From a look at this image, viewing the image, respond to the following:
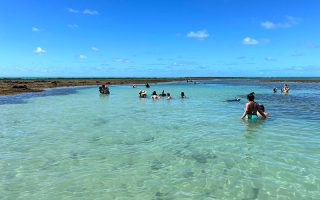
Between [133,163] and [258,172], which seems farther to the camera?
[133,163]

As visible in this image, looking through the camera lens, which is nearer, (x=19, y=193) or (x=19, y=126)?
(x=19, y=193)

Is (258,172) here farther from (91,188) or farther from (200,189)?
(91,188)

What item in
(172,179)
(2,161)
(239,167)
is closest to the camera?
(172,179)

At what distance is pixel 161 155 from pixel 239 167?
3.29 meters

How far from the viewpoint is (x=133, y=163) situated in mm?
12820

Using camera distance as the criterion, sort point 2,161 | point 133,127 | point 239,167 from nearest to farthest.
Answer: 1. point 239,167
2. point 2,161
3. point 133,127

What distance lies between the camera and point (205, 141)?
54.4 feet

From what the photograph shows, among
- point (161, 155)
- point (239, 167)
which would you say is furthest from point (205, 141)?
point (239, 167)

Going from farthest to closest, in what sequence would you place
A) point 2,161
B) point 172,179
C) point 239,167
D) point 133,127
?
point 133,127 < point 2,161 < point 239,167 < point 172,179

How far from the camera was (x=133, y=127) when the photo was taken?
21016mm

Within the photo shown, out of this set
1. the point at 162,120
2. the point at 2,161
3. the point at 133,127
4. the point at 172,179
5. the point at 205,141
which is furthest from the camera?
the point at 162,120

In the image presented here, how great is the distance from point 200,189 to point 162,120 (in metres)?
14.2

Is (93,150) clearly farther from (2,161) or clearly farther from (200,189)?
(200,189)

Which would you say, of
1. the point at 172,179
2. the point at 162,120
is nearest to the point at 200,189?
the point at 172,179
